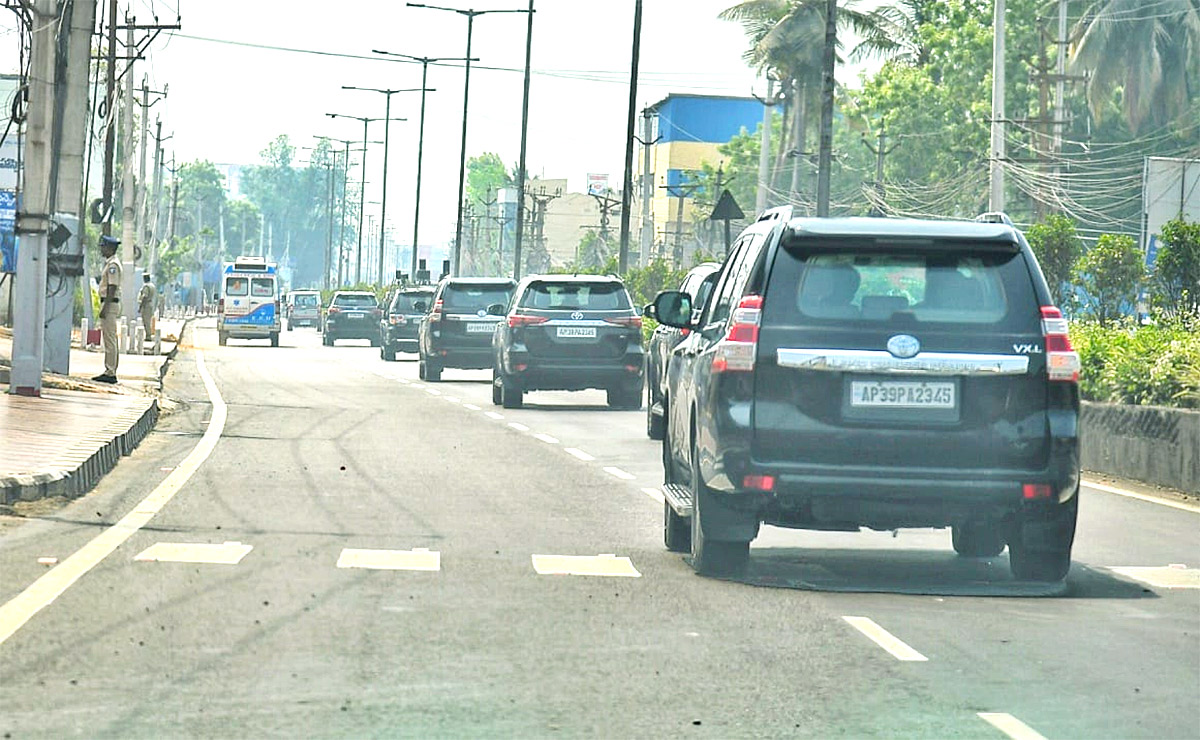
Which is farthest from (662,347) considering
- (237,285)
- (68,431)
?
(237,285)

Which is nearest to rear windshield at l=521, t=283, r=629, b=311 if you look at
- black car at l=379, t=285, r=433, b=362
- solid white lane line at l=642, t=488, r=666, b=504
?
solid white lane line at l=642, t=488, r=666, b=504

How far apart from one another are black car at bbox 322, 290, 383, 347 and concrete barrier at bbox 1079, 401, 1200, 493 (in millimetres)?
49232

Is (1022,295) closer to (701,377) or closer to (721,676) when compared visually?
(701,377)

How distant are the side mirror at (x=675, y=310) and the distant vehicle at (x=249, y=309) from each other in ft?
174

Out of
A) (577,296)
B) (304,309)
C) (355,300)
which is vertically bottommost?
(304,309)

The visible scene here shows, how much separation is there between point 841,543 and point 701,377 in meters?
2.35

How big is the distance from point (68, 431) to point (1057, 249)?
15616mm

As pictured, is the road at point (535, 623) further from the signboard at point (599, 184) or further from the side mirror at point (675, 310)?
the signboard at point (599, 184)

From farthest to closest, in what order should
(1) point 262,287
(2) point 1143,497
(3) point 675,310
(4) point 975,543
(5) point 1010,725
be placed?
(1) point 262,287
(2) point 1143,497
(3) point 675,310
(4) point 975,543
(5) point 1010,725

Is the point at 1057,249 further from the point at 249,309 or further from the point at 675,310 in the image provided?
the point at 249,309

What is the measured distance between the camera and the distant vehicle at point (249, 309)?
65.5m

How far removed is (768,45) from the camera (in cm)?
8344

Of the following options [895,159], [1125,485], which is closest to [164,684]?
[1125,485]

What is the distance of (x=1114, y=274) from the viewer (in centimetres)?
2764
